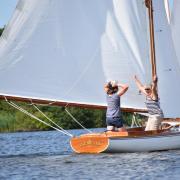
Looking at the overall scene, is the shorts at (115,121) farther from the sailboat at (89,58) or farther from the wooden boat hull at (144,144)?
the wooden boat hull at (144,144)

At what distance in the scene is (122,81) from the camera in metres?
29.5

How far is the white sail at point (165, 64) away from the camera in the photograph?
98.0 feet

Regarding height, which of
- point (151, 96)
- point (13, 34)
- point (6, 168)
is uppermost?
point (13, 34)

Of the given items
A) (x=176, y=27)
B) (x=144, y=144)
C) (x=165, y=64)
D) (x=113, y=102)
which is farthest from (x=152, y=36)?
(x=144, y=144)

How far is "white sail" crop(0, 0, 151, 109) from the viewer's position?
28.1 m

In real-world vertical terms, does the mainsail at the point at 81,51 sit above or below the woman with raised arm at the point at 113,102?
above

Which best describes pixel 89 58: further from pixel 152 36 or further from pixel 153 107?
pixel 153 107

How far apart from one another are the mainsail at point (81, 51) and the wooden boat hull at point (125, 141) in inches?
57.0

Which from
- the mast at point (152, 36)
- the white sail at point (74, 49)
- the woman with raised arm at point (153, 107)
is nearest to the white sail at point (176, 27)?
the mast at point (152, 36)

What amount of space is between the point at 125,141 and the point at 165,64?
3919 millimetres

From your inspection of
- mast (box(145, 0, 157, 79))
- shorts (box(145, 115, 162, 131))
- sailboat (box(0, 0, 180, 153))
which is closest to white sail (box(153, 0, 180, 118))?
sailboat (box(0, 0, 180, 153))

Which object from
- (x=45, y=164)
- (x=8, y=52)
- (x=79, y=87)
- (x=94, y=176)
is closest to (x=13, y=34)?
(x=8, y=52)

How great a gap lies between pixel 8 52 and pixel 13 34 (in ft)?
1.93

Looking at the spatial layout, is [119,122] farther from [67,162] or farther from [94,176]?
[94,176]
